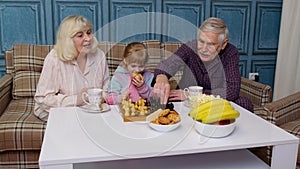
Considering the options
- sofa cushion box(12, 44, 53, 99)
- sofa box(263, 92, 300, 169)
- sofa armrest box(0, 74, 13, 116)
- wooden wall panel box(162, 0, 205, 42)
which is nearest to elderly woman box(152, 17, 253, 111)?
sofa box(263, 92, 300, 169)

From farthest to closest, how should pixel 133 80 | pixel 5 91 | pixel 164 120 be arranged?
pixel 5 91 → pixel 133 80 → pixel 164 120

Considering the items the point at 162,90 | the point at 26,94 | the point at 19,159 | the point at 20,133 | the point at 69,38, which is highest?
the point at 69,38

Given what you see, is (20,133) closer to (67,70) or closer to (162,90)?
(67,70)

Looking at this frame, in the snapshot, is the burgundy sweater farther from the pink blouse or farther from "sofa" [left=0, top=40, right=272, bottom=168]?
the pink blouse

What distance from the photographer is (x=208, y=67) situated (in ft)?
6.17

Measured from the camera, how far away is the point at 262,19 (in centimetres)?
286

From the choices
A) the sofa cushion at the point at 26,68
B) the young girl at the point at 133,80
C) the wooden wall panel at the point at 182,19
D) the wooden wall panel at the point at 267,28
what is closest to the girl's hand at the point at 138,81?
the young girl at the point at 133,80

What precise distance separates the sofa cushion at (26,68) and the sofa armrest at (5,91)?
3 centimetres

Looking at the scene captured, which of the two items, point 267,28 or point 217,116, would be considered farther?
point 267,28

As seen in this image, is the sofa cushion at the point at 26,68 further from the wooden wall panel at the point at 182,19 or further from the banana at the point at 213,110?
the banana at the point at 213,110

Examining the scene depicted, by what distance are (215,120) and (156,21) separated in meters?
1.55

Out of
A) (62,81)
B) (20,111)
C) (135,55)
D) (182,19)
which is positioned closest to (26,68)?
(20,111)

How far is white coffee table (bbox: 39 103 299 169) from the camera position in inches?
42.1

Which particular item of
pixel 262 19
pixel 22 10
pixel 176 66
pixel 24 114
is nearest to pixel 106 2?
pixel 22 10
